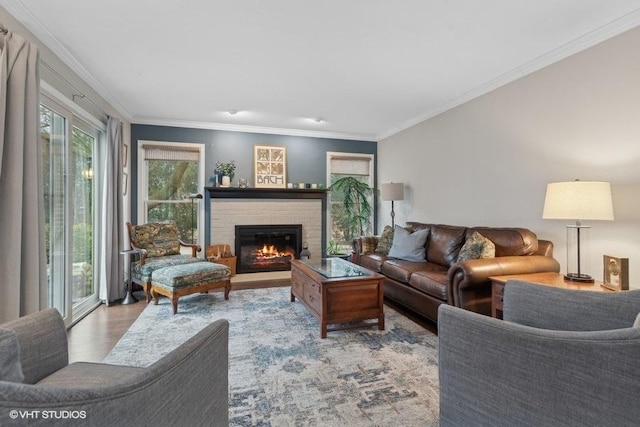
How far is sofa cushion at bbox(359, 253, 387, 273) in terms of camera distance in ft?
12.9

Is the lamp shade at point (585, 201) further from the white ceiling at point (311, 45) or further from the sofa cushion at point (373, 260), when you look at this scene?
the sofa cushion at point (373, 260)

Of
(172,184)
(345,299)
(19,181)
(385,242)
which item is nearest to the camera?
(19,181)

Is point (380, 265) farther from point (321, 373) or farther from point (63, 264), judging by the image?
point (63, 264)

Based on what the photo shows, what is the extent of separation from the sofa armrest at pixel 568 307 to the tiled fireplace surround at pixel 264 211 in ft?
13.6

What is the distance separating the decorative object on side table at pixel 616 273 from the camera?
2070 millimetres

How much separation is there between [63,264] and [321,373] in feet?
8.72

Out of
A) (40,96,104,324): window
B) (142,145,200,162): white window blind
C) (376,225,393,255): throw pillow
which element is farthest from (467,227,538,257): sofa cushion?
(142,145,200,162): white window blind

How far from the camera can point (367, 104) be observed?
418cm

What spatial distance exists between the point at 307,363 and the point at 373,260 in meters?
2.01

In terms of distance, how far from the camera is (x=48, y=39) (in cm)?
252

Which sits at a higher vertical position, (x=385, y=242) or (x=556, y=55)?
(x=556, y=55)

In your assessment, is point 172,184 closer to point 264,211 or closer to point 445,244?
point 264,211

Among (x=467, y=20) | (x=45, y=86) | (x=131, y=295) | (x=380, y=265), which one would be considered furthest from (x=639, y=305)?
(x=131, y=295)

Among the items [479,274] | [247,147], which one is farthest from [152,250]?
[479,274]
